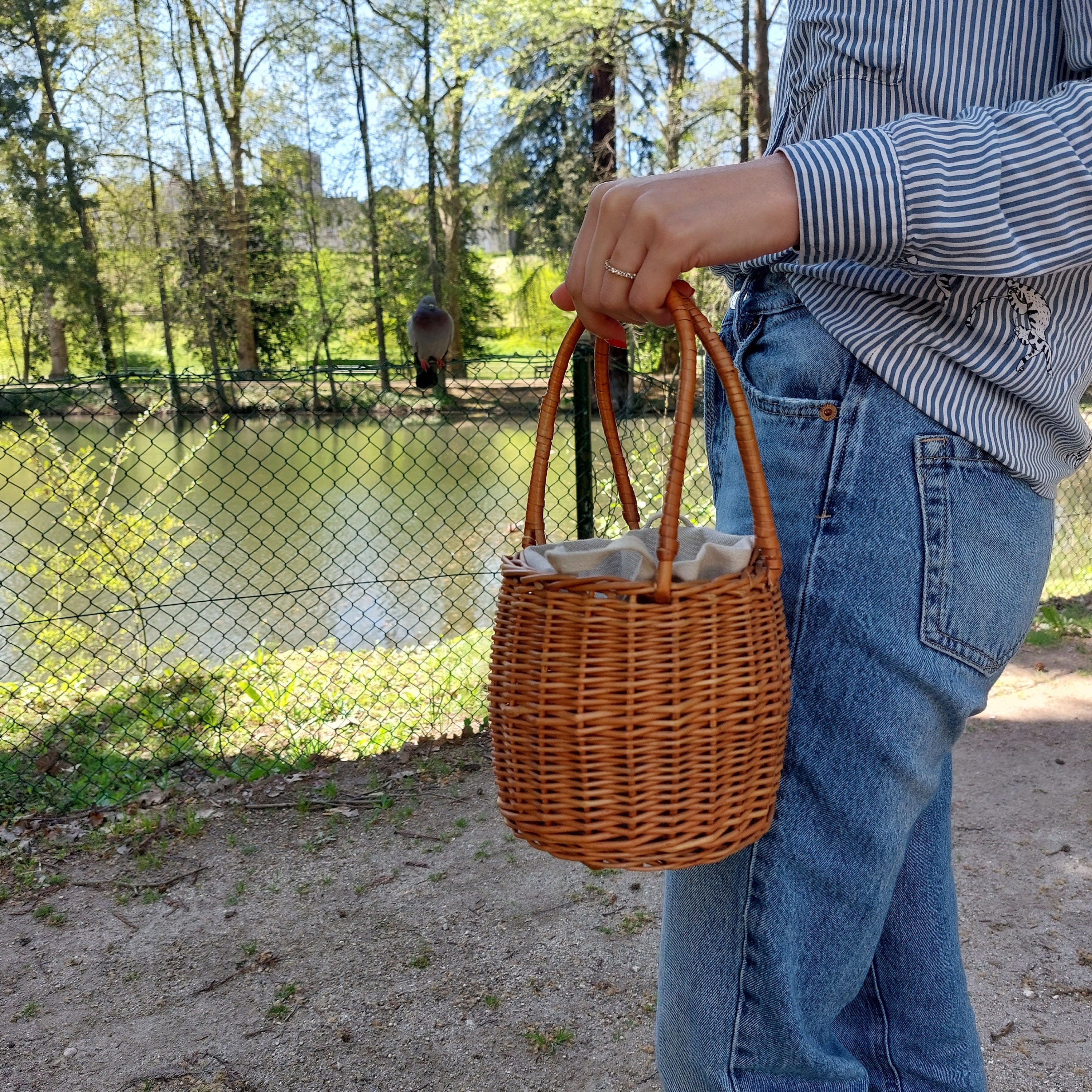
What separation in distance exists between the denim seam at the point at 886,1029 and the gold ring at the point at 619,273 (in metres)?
0.78

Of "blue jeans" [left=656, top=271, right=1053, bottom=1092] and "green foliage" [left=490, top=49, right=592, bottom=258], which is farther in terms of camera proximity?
"green foliage" [left=490, top=49, right=592, bottom=258]

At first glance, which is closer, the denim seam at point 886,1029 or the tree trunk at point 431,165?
the denim seam at point 886,1029

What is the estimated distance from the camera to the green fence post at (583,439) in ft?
12.3

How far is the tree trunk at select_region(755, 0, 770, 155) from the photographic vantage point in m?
10.5

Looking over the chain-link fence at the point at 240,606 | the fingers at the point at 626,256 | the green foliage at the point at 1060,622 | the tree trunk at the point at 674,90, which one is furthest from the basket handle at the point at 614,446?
the tree trunk at the point at 674,90

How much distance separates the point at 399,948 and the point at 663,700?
181cm

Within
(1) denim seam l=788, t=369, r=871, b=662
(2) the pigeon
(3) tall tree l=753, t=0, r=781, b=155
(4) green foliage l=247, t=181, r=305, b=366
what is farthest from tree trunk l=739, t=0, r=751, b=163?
(4) green foliage l=247, t=181, r=305, b=366

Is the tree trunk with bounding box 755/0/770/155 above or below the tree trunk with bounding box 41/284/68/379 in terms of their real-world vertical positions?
above

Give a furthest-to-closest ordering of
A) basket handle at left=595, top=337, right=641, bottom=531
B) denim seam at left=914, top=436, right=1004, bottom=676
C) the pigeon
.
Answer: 1. the pigeon
2. basket handle at left=595, top=337, right=641, bottom=531
3. denim seam at left=914, top=436, right=1004, bottom=676

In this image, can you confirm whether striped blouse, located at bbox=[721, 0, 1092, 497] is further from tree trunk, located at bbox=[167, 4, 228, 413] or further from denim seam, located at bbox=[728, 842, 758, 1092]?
tree trunk, located at bbox=[167, 4, 228, 413]

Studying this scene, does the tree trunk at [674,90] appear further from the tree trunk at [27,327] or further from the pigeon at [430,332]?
the tree trunk at [27,327]

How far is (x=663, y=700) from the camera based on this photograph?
0.73 meters

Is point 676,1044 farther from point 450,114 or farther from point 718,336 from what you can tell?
point 450,114

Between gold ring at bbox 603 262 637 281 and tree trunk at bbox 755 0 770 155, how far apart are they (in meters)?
10.7
